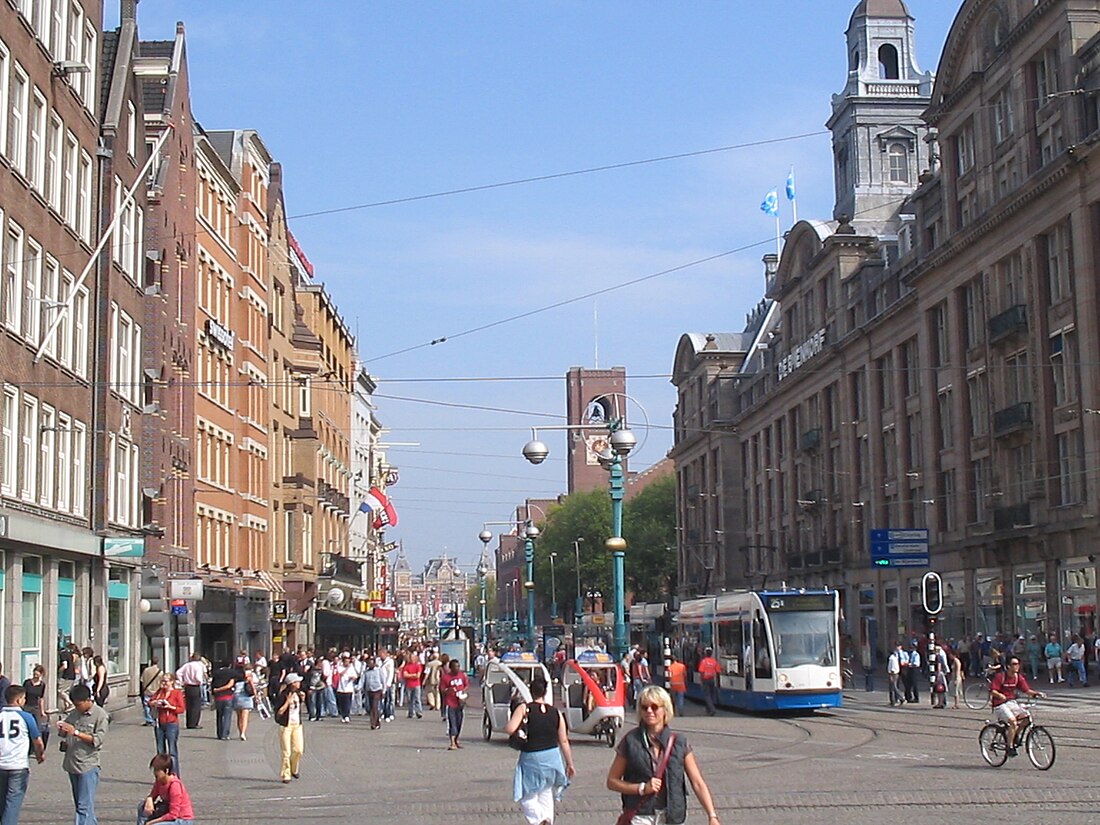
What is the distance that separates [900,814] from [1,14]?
22.3 metres

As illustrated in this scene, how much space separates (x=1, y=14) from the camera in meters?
29.5

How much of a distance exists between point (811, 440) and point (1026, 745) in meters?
60.8

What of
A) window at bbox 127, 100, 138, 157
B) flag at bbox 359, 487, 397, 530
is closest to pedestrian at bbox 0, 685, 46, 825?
window at bbox 127, 100, 138, 157

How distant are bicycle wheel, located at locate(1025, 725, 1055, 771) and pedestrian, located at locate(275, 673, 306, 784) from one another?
9949 millimetres

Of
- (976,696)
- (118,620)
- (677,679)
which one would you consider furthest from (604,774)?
(976,696)

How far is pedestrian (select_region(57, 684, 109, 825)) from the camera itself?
589 inches

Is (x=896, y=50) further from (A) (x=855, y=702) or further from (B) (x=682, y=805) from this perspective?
(B) (x=682, y=805)

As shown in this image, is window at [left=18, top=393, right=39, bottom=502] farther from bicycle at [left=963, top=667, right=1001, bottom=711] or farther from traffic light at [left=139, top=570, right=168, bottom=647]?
bicycle at [left=963, top=667, right=1001, bottom=711]

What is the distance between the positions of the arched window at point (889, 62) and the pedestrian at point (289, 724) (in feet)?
237

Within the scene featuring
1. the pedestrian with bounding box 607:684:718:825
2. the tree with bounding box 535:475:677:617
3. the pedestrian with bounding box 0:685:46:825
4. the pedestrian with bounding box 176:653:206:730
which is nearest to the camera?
the pedestrian with bounding box 607:684:718:825

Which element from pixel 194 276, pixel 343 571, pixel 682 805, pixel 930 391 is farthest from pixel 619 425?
pixel 343 571

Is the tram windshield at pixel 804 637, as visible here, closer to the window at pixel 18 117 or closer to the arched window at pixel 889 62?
the window at pixel 18 117

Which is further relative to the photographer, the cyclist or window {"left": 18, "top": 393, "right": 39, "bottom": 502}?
window {"left": 18, "top": 393, "right": 39, "bottom": 502}

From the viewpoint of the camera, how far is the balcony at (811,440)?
81.0 meters
